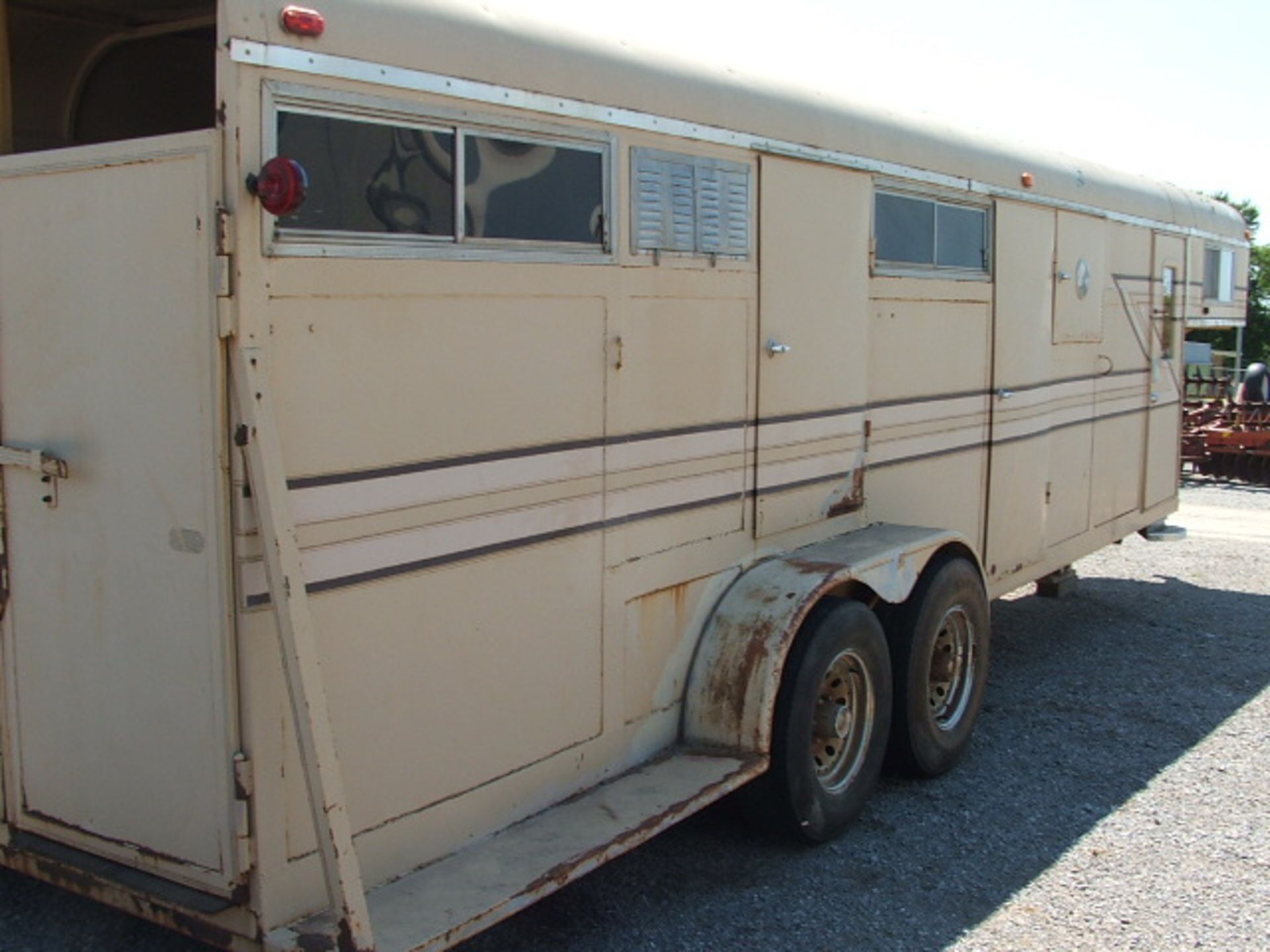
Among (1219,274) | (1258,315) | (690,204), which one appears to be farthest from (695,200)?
(1258,315)

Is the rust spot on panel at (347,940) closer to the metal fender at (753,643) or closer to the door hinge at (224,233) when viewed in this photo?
the door hinge at (224,233)

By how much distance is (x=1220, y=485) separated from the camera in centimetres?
1492

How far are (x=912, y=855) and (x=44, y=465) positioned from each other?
3063mm

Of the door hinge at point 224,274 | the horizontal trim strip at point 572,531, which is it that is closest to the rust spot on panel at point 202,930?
the horizontal trim strip at point 572,531

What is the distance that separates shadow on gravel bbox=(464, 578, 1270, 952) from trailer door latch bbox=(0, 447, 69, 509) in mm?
1718

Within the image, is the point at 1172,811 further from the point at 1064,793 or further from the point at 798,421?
the point at 798,421

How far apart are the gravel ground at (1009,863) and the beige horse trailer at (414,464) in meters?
0.31

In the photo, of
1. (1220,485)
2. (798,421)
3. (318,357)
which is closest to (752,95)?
(798,421)

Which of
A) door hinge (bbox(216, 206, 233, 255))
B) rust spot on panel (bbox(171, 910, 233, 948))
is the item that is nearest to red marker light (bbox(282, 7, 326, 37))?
door hinge (bbox(216, 206, 233, 255))

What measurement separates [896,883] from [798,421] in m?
1.62

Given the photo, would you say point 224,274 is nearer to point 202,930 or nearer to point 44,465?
point 44,465

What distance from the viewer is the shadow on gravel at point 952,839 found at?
4039 mm

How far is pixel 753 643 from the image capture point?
432cm

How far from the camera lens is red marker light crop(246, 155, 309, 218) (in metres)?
2.79
